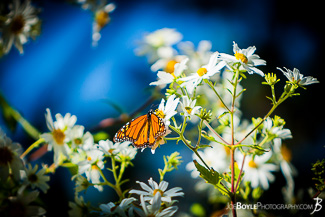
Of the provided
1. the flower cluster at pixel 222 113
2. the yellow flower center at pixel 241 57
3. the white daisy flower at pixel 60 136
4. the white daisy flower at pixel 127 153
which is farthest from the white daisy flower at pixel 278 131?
the white daisy flower at pixel 60 136

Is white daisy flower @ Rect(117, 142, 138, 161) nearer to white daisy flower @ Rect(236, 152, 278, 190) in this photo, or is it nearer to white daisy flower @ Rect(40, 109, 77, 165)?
white daisy flower @ Rect(40, 109, 77, 165)

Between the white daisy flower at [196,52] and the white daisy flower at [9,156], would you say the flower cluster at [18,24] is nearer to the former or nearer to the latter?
the white daisy flower at [9,156]

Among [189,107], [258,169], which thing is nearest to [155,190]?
[189,107]

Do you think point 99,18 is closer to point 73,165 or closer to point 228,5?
point 73,165

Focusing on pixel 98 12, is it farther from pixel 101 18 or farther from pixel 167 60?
pixel 167 60

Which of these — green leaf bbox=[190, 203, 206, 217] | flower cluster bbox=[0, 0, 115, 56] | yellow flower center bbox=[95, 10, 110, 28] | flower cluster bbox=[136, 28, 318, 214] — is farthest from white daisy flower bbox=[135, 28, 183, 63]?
green leaf bbox=[190, 203, 206, 217]

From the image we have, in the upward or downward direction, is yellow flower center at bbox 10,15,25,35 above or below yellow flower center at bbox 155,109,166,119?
above
